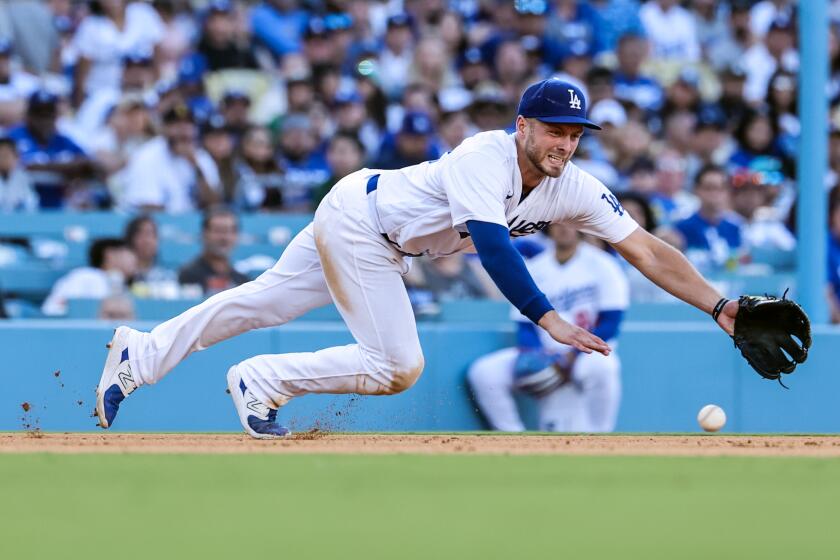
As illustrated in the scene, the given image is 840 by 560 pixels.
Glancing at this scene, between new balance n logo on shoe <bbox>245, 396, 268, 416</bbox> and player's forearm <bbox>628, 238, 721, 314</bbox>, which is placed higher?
player's forearm <bbox>628, 238, 721, 314</bbox>

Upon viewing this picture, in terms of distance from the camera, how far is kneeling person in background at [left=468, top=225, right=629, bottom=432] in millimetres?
8320

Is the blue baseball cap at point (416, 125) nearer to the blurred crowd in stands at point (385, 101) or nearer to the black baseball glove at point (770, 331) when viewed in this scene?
the blurred crowd in stands at point (385, 101)

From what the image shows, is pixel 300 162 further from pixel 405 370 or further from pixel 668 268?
pixel 668 268

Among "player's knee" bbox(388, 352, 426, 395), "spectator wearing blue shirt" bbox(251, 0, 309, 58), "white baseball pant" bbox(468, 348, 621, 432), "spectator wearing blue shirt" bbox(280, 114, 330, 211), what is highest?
"spectator wearing blue shirt" bbox(251, 0, 309, 58)

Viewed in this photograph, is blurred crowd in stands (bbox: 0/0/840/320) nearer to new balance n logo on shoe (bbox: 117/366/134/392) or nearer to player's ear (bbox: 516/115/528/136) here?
new balance n logo on shoe (bbox: 117/366/134/392)

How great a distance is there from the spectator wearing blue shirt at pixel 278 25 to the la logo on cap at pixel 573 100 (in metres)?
7.68

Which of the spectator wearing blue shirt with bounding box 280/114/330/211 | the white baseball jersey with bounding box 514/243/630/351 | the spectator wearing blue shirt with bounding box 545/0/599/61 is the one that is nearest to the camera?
the white baseball jersey with bounding box 514/243/630/351

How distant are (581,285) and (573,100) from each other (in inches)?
124

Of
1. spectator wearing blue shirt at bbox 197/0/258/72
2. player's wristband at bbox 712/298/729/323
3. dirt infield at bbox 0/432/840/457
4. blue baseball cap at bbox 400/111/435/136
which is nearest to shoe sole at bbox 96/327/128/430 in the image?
dirt infield at bbox 0/432/840/457

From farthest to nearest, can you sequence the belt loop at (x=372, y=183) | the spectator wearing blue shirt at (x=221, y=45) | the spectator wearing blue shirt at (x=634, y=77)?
the spectator wearing blue shirt at (x=634, y=77) → the spectator wearing blue shirt at (x=221, y=45) → the belt loop at (x=372, y=183)

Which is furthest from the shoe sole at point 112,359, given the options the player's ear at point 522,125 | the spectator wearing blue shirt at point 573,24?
the spectator wearing blue shirt at point 573,24

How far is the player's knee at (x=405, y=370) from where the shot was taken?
6176 millimetres

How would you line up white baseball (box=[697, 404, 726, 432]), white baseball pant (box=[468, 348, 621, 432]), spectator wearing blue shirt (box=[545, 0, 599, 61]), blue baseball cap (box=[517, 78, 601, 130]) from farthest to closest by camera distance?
spectator wearing blue shirt (box=[545, 0, 599, 61]), white baseball pant (box=[468, 348, 621, 432]), white baseball (box=[697, 404, 726, 432]), blue baseball cap (box=[517, 78, 601, 130])

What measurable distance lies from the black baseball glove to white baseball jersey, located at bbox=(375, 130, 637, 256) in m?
0.67
